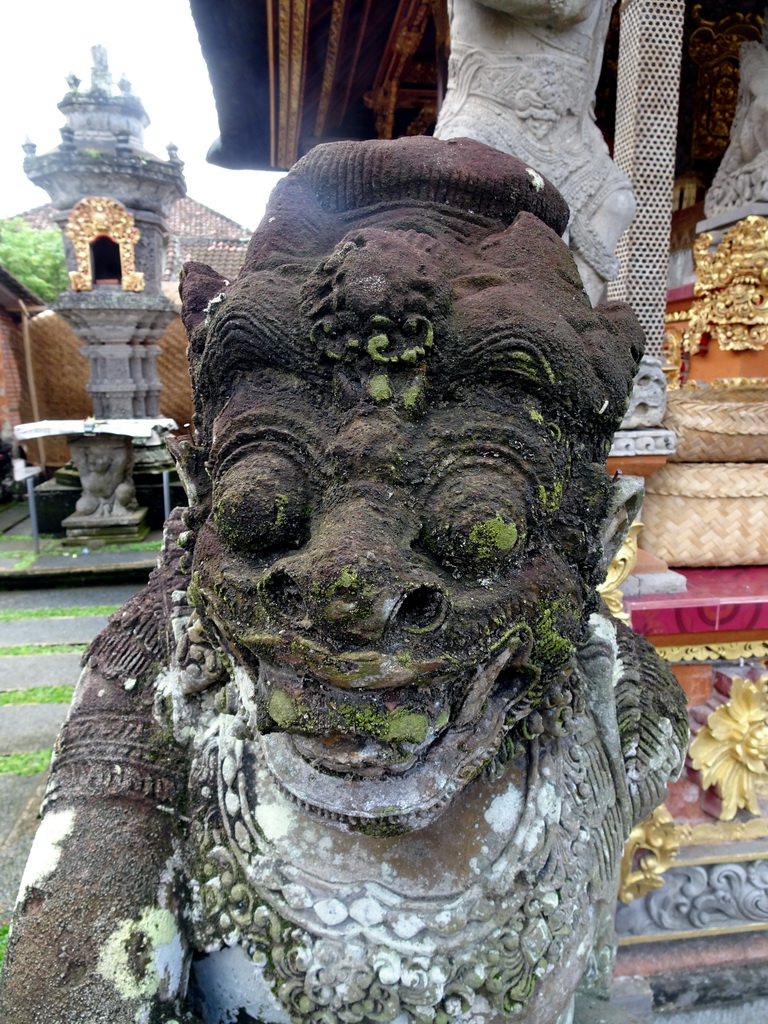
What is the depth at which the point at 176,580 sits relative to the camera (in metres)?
1.50

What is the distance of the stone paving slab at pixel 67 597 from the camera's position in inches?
256

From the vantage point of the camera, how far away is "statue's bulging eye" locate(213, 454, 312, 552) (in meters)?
0.97

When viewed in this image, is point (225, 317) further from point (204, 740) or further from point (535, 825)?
point (535, 825)

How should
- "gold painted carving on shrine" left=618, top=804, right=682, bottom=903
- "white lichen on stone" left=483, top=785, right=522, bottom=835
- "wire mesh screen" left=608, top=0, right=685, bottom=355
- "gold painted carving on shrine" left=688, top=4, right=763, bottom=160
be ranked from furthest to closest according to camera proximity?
"gold painted carving on shrine" left=688, top=4, right=763, bottom=160, "wire mesh screen" left=608, top=0, right=685, bottom=355, "gold painted carving on shrine" left=618, top=804, right=682, bottom=903, "white lichen on stone" left=483, top=785, right=522, bottom=835

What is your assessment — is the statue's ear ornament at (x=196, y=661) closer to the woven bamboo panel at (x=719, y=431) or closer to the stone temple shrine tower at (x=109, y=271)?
the woven bamboo panel at (x=719, y=431)

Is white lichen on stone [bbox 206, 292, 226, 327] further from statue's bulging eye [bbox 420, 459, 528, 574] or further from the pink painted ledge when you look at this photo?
the pink painted ledge

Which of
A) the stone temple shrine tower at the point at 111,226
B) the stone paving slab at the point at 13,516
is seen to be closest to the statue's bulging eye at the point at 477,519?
the stone temple shrine tower at the point at 111,226

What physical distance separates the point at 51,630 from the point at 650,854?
5.03 metres

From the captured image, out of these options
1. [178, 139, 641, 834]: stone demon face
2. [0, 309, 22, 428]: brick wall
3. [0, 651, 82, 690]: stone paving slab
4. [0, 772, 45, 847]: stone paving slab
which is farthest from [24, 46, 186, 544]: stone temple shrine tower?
[178, 139, 641, 834]: stone demon face

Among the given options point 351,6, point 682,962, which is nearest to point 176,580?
point 682,962

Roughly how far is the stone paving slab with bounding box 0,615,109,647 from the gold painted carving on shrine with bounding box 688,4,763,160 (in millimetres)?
6243

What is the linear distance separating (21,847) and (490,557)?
315 cm

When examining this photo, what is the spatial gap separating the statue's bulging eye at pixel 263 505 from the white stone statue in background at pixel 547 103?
1.96 m

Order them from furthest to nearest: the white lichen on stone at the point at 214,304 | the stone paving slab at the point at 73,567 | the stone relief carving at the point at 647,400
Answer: the stone paving slab at the point at 73,567, the stone relief carving at the point at 647,400, the white lichen on stone at the point at 214,304
